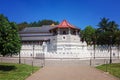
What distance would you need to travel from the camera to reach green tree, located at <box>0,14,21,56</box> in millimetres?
29891

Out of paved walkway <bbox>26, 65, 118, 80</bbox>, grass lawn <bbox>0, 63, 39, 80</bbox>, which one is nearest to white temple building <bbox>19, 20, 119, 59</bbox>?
grass lawn <bbox>0, 63, 39, 80</bbox>

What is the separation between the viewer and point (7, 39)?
→ 30312mm

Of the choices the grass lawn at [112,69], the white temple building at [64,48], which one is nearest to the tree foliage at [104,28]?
the white temple building at [64,48]

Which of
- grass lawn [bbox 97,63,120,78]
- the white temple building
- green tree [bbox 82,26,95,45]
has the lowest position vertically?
grass lawn [bbox 97,63,120,78]

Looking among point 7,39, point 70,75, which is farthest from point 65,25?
point 70,75

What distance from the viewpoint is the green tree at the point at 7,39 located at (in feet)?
98.1

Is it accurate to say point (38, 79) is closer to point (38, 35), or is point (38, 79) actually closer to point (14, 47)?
point (14, 47)

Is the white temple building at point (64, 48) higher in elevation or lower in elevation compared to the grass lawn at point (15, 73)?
higher

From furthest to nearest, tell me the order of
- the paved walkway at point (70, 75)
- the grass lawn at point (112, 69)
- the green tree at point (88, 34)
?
the green tree at point (88, 34) → the grass lawn at point (112, 69) → the paved walkway at point (70, 75)

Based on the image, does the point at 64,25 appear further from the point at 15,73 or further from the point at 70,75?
the point at 70,75

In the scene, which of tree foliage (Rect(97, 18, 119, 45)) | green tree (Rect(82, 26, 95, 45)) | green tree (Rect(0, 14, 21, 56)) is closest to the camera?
green tree (Rect(0, 14, 21, 56))

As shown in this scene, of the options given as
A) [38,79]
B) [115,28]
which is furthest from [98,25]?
[38,79]

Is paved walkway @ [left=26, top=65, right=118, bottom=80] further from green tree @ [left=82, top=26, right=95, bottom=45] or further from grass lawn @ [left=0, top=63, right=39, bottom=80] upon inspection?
green tree @ [left=82, top=26, right=95, bottom=45]

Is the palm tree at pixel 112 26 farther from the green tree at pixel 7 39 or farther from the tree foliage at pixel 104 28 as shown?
the green tree at pixel 7 39
